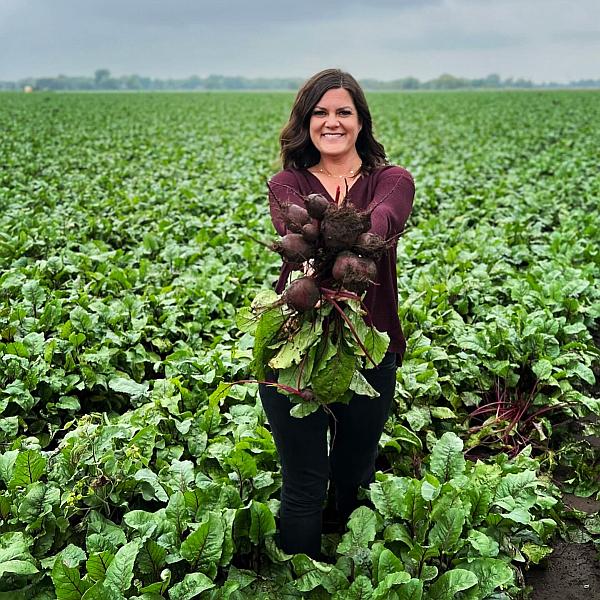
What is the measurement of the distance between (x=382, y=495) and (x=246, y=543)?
624 millimetres

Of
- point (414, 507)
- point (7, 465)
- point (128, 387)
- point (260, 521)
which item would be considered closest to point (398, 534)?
point (414, 507)

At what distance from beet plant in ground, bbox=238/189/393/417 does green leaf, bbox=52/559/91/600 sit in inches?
39.3

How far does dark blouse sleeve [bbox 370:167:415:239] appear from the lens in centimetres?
236

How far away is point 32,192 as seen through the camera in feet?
33.7

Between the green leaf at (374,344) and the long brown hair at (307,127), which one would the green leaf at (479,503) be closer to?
the green leaf at (374,344)

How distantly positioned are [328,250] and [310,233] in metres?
0.08

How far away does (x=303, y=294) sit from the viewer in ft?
6.66

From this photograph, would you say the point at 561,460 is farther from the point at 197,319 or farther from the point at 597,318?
the point at 197,319

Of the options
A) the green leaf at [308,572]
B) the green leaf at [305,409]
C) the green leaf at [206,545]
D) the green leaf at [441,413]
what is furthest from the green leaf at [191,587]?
the green leaf at [441,413]

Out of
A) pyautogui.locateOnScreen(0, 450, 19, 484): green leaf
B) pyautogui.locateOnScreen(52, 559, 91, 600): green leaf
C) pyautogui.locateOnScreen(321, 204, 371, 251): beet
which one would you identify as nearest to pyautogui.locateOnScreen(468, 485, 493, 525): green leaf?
pyautogui.locateOnScreen(321, 204, 371, 251): beet

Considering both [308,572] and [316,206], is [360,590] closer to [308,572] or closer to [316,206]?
[308,572]

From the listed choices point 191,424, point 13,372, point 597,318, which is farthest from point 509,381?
point 13,372

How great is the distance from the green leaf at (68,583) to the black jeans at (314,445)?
82 cm

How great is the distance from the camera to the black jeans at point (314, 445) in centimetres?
249
